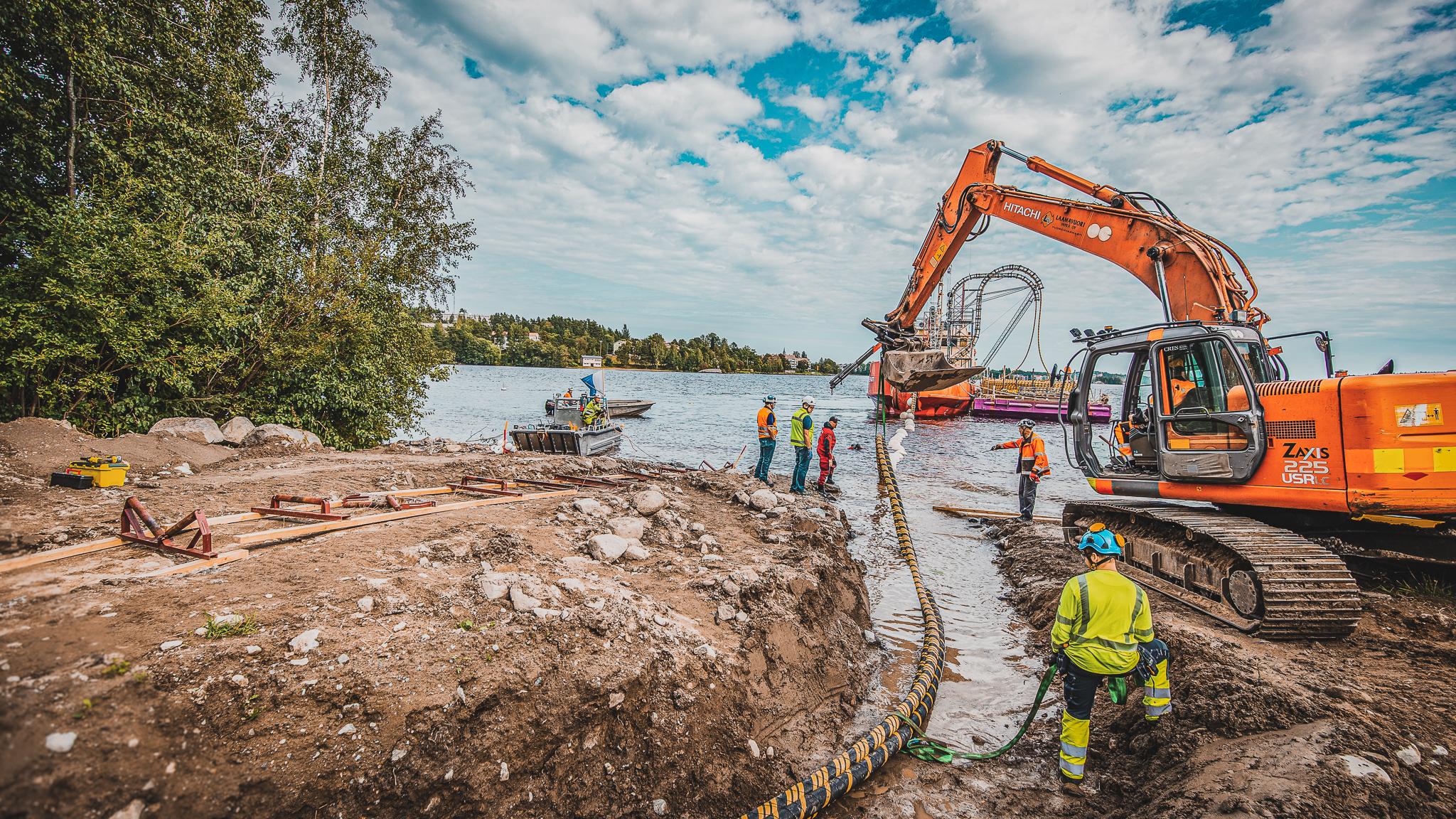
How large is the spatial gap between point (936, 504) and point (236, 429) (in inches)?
562

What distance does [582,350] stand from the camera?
115062mm

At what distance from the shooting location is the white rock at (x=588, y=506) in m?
6.80

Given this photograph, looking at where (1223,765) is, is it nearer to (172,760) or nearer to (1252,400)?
(1252,400)

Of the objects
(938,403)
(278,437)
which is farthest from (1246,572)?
(938,403)

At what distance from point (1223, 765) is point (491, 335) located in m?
134

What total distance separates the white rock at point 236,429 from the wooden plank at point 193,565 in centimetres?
823

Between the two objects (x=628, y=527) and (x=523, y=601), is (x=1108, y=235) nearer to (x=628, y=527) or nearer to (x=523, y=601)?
(x=628, y=527)

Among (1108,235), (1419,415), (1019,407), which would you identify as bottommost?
(1019,407)

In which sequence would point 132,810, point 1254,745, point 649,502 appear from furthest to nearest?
point 649,502, point 1254,745, point 132,810

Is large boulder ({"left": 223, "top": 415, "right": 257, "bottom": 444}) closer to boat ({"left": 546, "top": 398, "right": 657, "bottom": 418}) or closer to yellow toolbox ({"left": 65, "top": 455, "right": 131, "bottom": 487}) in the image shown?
yellow toolbox ({"left": 65, "top": 455, "right": 131, "bottom": 487})

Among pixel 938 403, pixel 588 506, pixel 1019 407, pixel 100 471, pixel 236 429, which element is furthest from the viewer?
pixel 1019 407

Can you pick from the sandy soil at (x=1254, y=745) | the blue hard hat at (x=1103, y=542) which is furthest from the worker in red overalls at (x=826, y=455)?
the blue hard hat at (x=1103, y=542)

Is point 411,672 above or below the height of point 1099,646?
above

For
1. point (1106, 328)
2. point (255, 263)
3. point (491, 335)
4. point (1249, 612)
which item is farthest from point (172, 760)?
point (491, 335)
